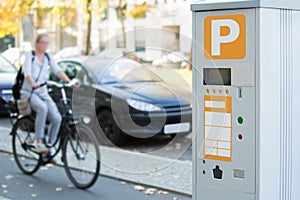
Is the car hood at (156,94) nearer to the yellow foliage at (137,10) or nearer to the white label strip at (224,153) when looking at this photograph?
the white label strip at (224,153)

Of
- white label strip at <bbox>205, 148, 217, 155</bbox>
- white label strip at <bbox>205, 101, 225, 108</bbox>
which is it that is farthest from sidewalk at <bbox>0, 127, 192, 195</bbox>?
white label strip at <bbox>205, 101, 225, 108</bbox>

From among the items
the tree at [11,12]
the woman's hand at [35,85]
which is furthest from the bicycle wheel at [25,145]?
the tree at [11,12]

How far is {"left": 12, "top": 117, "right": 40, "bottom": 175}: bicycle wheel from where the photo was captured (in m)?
7.60

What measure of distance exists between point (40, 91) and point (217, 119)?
13.7 feet

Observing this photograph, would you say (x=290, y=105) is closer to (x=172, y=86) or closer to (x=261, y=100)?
(x=261, y=100)

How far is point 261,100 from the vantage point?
3523mm

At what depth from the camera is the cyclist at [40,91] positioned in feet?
23.9

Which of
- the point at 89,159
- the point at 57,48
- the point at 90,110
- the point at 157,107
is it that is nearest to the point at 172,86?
the point at 157,107

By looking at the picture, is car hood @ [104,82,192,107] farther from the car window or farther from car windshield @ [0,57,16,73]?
car windshield @ [0,57,16,73]

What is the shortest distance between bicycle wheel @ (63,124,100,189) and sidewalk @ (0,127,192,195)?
51cm

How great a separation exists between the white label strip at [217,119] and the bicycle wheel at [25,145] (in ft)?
13.8

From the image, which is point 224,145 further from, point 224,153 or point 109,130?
point 109,130

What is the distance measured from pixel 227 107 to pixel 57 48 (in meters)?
42.4

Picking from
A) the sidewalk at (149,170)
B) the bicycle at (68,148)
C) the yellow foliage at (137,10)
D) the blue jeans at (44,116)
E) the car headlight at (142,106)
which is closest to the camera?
the bicycle at (68,148)
